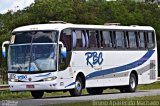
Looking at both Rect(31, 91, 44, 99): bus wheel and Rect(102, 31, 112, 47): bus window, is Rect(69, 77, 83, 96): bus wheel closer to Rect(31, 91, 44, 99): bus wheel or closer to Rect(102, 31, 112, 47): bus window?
Rect(31, 91, 44, 99): bus wheel

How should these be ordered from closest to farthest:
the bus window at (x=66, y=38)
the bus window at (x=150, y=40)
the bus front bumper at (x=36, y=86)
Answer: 1. the bus front bumper at (x=36, y=86)
2. the bus window at (x=66, y=38)
3. the bus window at (x=150, y=40)

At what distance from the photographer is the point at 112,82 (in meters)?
31.2

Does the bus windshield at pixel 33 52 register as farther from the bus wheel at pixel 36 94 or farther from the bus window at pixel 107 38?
the bus window at pixel 107 38

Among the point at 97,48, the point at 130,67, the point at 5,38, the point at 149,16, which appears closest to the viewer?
the point at 97,48

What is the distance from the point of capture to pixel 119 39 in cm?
3164

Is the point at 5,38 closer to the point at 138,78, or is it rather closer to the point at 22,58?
the point at 138,78

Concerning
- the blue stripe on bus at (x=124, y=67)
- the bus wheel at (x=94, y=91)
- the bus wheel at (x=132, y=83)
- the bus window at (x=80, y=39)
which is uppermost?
the bus window at (x=80, y=39)

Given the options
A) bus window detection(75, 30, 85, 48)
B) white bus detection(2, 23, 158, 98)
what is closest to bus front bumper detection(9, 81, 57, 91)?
white bus detection(2, 23, 158, 98)

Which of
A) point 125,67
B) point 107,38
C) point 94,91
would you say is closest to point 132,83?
point 125,67

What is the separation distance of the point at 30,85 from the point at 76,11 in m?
44.3

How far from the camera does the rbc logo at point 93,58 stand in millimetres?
29125

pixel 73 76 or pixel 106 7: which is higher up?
pixel 106 7

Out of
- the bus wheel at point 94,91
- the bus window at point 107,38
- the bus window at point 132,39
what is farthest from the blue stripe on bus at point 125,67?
the bus wheel at point 94,91

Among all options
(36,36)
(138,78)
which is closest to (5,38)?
(138,78)
